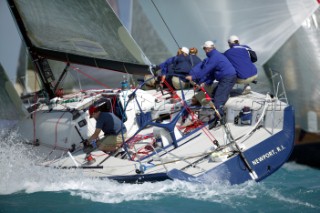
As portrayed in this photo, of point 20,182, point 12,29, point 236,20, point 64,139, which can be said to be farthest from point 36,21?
point 236,20

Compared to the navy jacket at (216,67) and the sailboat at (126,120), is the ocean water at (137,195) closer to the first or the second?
the sailboat at (126,120)

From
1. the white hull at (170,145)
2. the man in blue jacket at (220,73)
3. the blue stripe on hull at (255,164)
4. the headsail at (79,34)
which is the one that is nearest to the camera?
the blue stripe on hull at (255,164)

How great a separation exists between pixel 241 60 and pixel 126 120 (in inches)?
65.7

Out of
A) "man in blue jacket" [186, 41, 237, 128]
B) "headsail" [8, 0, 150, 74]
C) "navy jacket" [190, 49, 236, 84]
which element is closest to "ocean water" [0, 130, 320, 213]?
"man in blue jacket" [186, 41, 237, 128]

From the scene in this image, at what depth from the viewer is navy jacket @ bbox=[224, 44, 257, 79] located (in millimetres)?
7605

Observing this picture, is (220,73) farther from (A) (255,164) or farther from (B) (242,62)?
(A) (255,164)

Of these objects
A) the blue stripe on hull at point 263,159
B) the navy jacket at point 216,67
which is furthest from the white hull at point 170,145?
the navy jacket at point 216,67

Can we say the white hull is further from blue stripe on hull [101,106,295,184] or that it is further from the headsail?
the headsail

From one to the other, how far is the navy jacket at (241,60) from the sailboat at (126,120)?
34 cm

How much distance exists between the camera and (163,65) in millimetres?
8984

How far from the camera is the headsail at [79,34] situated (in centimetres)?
688

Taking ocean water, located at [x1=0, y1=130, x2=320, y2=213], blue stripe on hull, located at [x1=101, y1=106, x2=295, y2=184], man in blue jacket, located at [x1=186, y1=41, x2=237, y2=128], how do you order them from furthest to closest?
1. man in blue jacket, located at [x1=186, y1=41, x2=237, y2=128]
2. blue stripe on hull, located at [x1=101, y1=106, x2=295, y2=184]
3. ocean water, located at [x1=0, y1=130, x2=320, y2=213]

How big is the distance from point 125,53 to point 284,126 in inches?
81.4

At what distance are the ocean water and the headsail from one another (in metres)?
1.54
